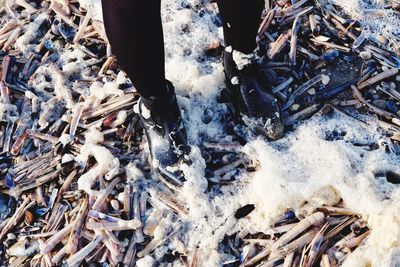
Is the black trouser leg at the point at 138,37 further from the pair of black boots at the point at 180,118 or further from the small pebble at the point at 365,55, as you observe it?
the small pebble at the point at 365,55

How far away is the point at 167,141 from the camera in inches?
85.7

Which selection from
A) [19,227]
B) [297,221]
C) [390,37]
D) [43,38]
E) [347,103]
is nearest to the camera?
[297,221]

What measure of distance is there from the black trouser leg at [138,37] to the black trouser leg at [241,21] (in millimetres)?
330

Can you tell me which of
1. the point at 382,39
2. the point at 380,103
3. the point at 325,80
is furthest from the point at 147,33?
the point at 382,39

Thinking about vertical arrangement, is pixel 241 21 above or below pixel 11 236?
above

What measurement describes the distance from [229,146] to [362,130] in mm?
645

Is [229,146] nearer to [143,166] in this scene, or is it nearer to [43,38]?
[143,166]

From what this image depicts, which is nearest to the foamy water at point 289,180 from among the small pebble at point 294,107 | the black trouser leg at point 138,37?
the small pebble at point 294,107

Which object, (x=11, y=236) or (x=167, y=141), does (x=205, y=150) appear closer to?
(x=167, y=141)

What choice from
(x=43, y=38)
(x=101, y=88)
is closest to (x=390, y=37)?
(x=101, y=88)

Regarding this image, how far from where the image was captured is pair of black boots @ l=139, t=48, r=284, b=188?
6.99 ft

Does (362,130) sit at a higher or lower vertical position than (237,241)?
higher

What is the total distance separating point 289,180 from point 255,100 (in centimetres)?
42

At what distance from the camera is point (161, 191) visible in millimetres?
2236
